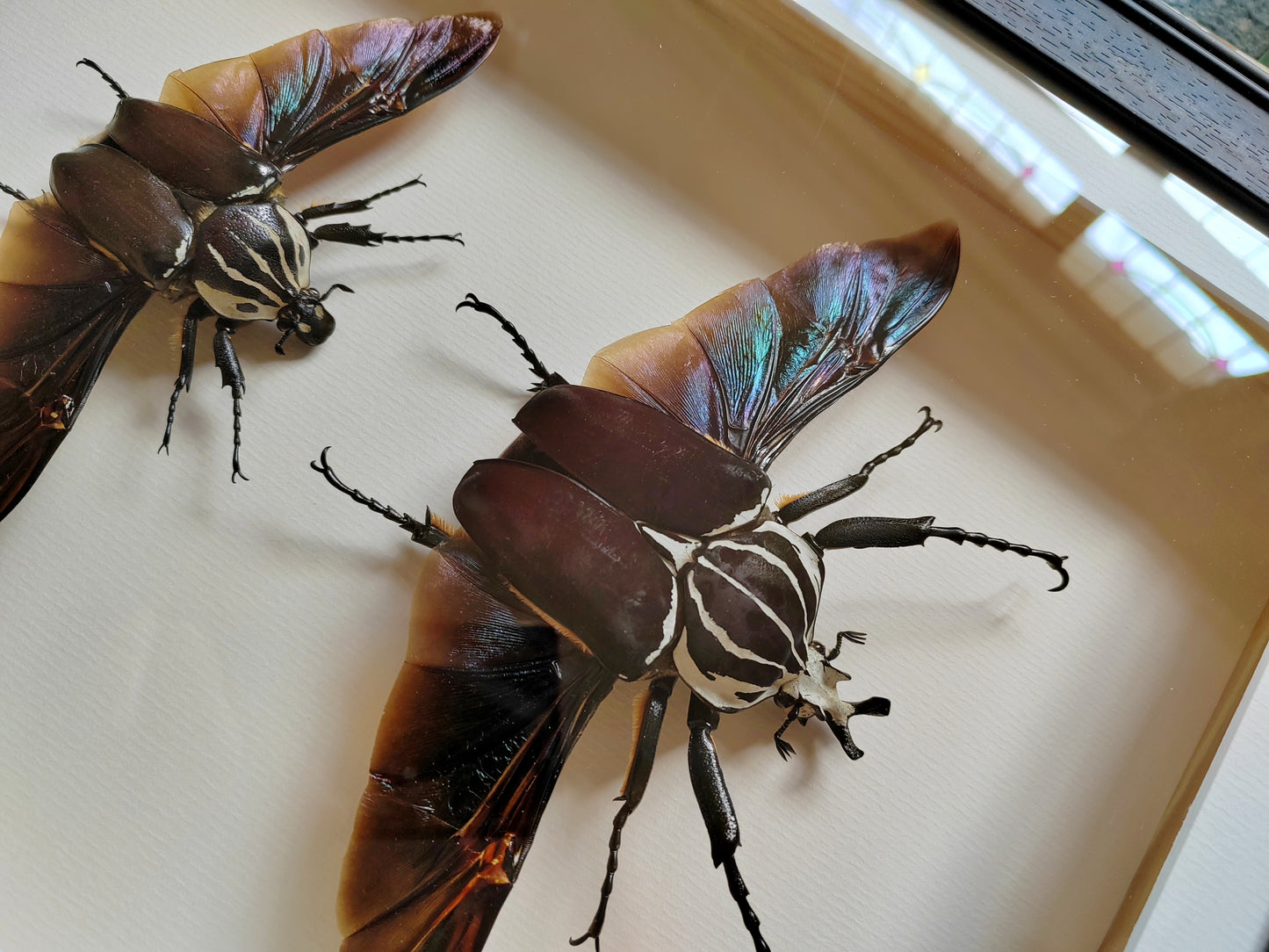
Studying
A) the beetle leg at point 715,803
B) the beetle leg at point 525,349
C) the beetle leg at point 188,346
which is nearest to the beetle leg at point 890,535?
the beetle leg at point 715,803

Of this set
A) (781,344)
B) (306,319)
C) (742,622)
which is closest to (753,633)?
(742,622)

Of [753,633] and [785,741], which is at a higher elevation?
[753,633]

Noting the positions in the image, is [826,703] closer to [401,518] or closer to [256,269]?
[401,518]

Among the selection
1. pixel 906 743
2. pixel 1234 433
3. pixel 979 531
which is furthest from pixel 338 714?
Answer: pixel 1234 433

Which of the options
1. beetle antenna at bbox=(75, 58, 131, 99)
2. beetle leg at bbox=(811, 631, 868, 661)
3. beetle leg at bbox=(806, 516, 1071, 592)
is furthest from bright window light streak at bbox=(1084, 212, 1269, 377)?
beetle antenna at bbox=(75, 58, 131, 99)

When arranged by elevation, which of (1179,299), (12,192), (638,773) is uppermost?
(1179,299)
